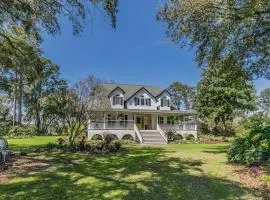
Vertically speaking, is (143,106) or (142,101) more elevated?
(142,101)

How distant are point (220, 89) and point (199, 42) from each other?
72.6ft

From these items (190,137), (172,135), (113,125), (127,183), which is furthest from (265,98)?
(127,183)

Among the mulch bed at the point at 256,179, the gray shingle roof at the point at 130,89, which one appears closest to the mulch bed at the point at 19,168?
the mulch bed at the point at 256,179

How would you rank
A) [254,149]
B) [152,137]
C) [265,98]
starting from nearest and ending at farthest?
[254,149] → [152,137] → [265,98]

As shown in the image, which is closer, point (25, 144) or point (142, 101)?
point (25, 144)

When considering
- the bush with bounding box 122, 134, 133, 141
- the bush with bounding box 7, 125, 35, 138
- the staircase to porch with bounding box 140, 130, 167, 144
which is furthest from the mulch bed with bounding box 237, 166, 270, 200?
the bush with bounding box 7, 125, 35, 138

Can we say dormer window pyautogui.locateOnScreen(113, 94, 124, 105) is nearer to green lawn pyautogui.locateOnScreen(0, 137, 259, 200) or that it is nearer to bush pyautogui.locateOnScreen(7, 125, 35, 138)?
bush pyautogui.locateOnScreen(7, 125, 35, 138)

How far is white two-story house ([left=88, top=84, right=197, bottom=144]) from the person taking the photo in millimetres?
30859

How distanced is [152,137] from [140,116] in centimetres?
635

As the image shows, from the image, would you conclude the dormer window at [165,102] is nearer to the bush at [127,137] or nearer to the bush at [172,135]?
the bush at [172,135]

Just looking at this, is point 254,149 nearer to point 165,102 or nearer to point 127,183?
point 127,183

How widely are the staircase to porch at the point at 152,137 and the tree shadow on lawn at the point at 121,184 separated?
1630 cm

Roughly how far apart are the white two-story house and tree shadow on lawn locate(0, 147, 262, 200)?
57.9 ft

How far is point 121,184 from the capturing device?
922cm
